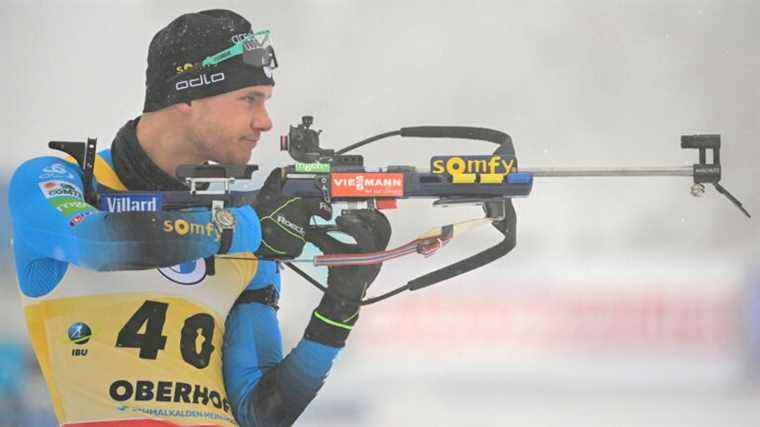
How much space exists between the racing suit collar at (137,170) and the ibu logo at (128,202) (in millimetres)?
146

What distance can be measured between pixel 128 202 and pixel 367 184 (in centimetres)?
87

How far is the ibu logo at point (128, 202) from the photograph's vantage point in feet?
12.2

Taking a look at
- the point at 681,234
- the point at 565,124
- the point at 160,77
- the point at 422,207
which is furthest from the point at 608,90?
the point at 160,77

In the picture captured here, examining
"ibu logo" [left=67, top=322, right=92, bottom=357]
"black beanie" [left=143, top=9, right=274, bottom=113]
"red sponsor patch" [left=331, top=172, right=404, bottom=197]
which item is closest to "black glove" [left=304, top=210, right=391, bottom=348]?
"red sponsor patch" [left=331, top=172, right=404, bottom=197]

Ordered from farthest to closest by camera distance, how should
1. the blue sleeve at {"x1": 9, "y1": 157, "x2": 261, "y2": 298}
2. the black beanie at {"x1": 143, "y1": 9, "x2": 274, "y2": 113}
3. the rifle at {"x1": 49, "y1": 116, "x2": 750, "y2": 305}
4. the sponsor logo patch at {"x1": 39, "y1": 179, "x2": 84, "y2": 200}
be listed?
the black beanie at {"x1": 143, "y1": 9, "x2": 274, "y2": 113}, the rifle at {"x1": 49, "y1": 116, "x2": 750, "y2": 305}, the sponsor logo patch at {"x1": 39, "y1": 179, "x2": 84, "y2": 200}, the blue sleeve at {"x1": 9, "y1": 157, "x2": 261, "y2": 298}

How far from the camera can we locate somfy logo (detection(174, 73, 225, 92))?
395 cm

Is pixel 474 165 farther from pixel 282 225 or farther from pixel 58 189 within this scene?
pixel 58 189

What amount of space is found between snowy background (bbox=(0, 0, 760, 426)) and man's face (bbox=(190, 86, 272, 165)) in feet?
4.65

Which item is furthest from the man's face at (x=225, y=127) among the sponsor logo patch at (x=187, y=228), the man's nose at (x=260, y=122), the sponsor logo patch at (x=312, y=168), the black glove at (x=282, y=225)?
the sponsor logo patch at (x=187, y=228)

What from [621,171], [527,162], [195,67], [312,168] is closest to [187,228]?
[312,168]

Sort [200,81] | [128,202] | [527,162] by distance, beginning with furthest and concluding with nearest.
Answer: [527,162] < [200,81] < [128,202]

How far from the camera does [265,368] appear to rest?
3998 millimetres

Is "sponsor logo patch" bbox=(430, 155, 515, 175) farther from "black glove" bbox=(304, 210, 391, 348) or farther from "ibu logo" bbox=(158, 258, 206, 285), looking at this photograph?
"ibu logo" bbox=(158, 258, 206, 285)

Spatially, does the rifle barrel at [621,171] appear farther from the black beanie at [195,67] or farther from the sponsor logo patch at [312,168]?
the black beanie at [195,67]
